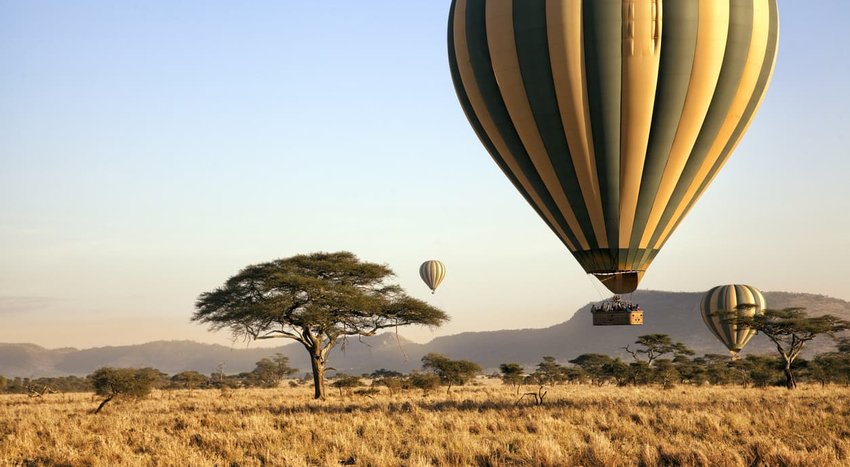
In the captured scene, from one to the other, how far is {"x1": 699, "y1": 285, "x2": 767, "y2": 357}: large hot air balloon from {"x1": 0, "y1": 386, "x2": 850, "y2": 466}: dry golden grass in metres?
47.2

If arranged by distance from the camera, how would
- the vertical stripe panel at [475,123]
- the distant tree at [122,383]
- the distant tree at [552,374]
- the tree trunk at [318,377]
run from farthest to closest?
1. the distant tree at [552,374]
2. the tree trunk at [318,377]
3. the distant tree at [122,383]
4. the vertical stripe panel at [475,123]

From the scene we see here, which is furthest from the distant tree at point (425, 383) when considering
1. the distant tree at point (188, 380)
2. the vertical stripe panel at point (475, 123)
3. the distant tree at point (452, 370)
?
the distant tree at point (188, 380)

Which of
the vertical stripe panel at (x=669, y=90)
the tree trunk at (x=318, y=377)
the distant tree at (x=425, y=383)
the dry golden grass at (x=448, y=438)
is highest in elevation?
the vertical stripe panel at (x=669, y=90)

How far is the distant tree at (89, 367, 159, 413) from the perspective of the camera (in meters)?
34.6

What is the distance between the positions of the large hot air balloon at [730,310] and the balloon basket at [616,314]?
1737 inches

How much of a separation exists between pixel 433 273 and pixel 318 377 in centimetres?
3955

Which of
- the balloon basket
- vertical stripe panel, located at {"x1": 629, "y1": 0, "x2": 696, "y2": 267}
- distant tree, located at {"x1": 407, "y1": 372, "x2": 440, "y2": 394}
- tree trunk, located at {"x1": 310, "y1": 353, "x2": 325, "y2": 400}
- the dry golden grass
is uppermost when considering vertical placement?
vertical stripe panel, located at {"x1": 629, "y1": 0, "x2": 696, "y2": 267}

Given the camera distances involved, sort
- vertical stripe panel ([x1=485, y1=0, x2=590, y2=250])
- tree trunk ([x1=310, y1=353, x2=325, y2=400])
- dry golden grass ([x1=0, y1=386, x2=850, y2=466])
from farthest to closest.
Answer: tree trunk ([x1=310, y1=353, x2=325, y2=400])
vertical stripe panel ([x1=485, y1=0, x2=590, y2=250])
dry golden grass ([x1=0, y1=386, x2=850, y2=466])

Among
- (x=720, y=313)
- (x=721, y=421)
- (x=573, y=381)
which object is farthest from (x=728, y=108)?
(x=573, y=381)

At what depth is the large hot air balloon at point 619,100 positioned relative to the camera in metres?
24.5

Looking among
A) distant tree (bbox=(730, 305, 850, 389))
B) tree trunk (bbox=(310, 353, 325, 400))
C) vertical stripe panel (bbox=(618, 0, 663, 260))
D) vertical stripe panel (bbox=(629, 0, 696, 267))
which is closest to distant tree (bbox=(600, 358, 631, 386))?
distant tree (bbox=(730, 305, 850, 389))

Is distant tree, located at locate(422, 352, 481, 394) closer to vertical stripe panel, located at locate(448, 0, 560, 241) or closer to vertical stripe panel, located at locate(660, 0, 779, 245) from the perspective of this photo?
vertical stripe panel, located at locate(448, 0, 560, 241)

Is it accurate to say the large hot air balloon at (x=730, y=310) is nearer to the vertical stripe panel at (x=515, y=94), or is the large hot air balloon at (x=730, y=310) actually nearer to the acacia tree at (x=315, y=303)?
the acacia tree at (x=315, y=303)

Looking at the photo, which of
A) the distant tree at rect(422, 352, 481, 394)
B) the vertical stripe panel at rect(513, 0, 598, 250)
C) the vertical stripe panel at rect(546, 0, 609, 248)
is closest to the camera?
the vertical stripe panel at rect(546, 0, 609, 248)
